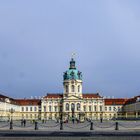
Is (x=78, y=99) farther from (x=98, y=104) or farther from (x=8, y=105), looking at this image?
(x=8, y=105)

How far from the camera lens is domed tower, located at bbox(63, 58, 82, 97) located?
125562 mm

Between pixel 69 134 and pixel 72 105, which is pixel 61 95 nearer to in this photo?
pixel 72 105

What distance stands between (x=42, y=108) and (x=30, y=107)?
6.04 m

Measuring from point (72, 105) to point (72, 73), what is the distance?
10044 millimetres

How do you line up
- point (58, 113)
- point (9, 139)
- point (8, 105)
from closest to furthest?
point (9, 139) → point (8, 105) → point (58, 113)

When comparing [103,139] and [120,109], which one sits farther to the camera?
[120,109]

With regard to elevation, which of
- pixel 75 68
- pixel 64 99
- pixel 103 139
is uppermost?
pixel 75 68

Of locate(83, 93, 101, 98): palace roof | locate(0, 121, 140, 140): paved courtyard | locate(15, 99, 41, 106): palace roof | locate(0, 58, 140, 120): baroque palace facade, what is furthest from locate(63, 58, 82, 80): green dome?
locate(0, 121, 140, 140): paved courtyard

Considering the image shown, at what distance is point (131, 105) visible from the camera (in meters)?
123

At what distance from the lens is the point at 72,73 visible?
127 m

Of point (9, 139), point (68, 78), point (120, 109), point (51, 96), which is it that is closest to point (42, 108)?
point (51, 96)

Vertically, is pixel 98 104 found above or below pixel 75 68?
below

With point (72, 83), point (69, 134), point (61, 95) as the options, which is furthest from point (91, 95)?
point (69, 134)

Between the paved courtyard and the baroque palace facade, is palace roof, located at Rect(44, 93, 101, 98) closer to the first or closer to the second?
the baroque palace facade
